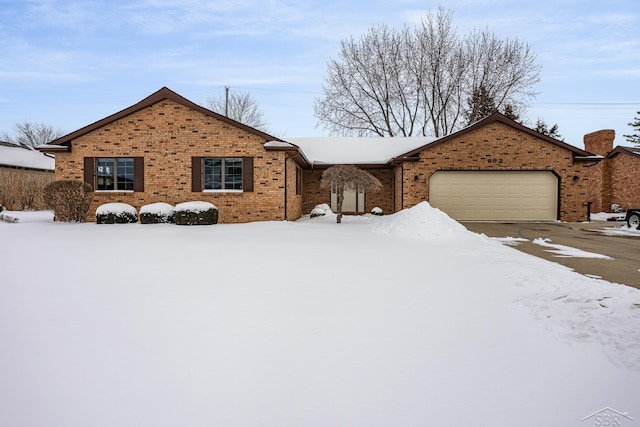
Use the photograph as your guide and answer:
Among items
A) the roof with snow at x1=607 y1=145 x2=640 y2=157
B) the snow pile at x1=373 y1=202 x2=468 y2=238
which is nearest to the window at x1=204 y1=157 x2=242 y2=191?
the snow pile at x1=373 y1=202 x2=468 y2=238

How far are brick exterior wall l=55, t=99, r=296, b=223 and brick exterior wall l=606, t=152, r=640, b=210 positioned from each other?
22534 millimetres

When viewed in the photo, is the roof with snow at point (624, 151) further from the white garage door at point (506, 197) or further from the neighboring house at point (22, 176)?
Result: the neighboring house at point (22, 176)

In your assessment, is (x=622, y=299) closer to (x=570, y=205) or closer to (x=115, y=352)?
(x=115, y=352)

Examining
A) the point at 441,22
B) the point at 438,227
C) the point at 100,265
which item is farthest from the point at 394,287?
the point at 441,22

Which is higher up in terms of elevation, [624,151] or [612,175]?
[624,151]

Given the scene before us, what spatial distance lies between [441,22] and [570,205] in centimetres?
1962

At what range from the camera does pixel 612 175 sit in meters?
25.5

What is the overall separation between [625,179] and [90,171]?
30.4 metres

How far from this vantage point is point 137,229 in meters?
12.8

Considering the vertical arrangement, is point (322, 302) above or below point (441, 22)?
below

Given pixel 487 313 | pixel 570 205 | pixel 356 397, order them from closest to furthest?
pixel 356 397
pixel 487 313
pixel 570 205

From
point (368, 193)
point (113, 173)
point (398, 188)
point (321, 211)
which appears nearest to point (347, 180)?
point (321, 211)

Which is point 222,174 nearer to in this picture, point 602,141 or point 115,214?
point 115,214

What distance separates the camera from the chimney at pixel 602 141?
26.0 m
